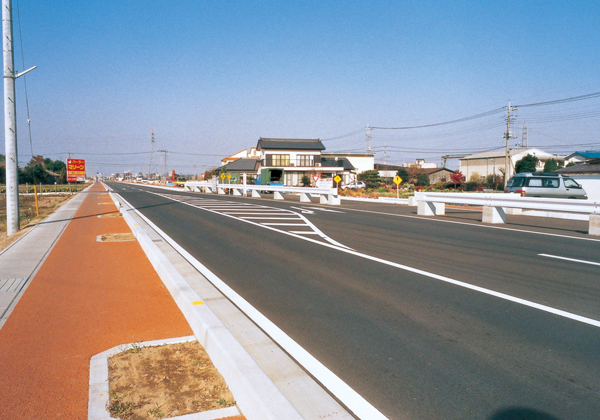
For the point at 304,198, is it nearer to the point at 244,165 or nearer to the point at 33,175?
the point at 244,165

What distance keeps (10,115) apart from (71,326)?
11.4m

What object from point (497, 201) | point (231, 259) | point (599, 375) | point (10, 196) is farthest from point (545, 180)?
point (10, 196)

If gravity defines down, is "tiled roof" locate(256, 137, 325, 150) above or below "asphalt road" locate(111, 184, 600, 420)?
above

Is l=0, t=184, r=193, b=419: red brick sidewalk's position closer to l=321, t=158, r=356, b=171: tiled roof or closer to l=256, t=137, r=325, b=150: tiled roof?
l=256, t=137, r=325, b=150: tiled roof

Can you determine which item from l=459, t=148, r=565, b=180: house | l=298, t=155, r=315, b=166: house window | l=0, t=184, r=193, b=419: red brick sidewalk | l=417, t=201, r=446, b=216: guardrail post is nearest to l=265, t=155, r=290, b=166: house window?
l=298, t=155, r=315, b=166: house window

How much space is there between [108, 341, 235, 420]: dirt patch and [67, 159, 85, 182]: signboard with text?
1663 inches

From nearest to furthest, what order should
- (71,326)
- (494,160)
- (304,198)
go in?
(71,326) → (304,198) → (494,160)

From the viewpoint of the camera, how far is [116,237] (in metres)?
12.4

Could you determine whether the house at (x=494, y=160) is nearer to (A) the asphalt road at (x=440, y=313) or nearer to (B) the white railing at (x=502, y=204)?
(B) the white railing at (x=502, y=204)

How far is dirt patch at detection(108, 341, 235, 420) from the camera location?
335cm

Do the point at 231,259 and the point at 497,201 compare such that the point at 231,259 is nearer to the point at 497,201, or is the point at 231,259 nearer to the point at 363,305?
the point at 363,305

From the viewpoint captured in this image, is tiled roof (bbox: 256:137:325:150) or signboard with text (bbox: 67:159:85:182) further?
tiled roof (bbox: 256:137:325:150)

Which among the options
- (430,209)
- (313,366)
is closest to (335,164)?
(430,209)

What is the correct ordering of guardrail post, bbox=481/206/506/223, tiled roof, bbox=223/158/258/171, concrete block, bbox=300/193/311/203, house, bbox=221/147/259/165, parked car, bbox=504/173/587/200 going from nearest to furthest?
guardrail post, bbox=481/206/506/223, parked car, bbox=504/173/587/200, concrete block, bbox=300/193/311/203, tiled roof, bbox=223/158/258/171, house, bbox=221/147/259/165
